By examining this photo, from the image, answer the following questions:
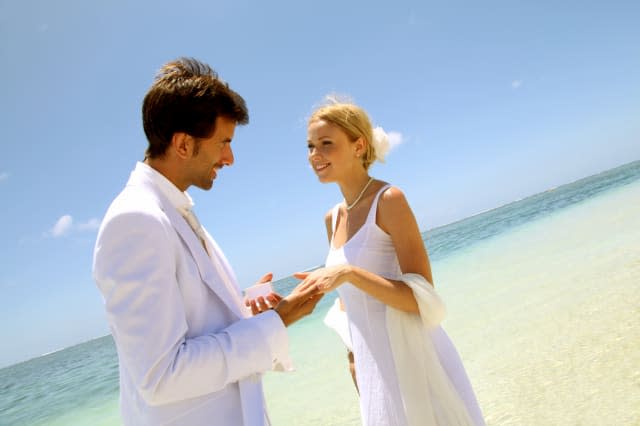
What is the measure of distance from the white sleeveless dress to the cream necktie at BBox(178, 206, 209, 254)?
119cm

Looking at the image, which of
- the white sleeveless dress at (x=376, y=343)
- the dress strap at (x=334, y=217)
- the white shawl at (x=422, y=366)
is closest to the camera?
the white shawl at (x=422, y=366)

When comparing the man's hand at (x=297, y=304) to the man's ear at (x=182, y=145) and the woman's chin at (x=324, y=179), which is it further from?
the woman's chin at (x=324, y=179)

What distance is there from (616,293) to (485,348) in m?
2.22

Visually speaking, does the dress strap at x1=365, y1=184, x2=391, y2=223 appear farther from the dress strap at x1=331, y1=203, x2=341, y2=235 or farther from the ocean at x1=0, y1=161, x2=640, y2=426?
the ocean at x1=0, y1=161, x2=640, y2=426

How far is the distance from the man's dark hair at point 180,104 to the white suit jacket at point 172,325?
211 mm

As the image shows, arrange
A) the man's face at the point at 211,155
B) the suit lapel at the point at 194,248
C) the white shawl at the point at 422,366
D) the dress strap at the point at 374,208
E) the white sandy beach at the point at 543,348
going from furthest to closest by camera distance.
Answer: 1. the white sandy beach at the point at 543,348
2. the dress strap at the point at 374,208
3. the white shawl at the point at 422,366
4. the man's face at the point at 211,155
5. the suit lapel at the point at 194,248

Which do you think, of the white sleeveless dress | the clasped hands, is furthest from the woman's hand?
the white sleeveless dress

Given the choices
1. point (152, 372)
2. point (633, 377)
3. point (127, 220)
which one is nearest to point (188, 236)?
point (127, 220)

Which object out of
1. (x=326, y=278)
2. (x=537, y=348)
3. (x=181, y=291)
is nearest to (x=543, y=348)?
(x=537, y=348)

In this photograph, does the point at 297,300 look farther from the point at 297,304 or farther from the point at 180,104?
the point at 180,104

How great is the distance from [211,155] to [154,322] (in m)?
0.87

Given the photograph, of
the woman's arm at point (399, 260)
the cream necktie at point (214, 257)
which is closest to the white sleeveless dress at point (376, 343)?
the woman's arm at point (399, 260)

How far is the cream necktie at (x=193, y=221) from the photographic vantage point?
5.92 feet

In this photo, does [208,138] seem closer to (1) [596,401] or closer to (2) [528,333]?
(1) [596,401]
